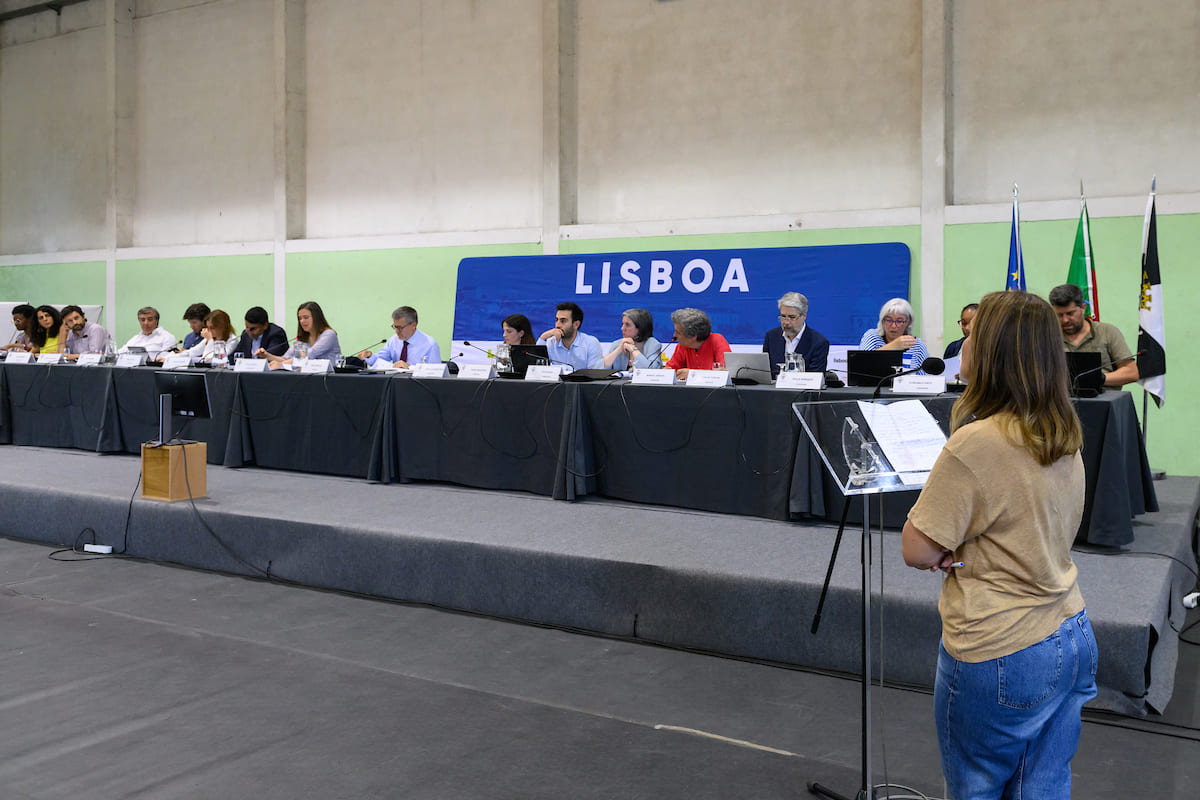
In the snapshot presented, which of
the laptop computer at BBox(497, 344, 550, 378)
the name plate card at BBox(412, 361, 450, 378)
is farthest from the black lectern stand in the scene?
the name plate card at BBox(412, 361, 450, 378)

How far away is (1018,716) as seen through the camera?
1.25 metres

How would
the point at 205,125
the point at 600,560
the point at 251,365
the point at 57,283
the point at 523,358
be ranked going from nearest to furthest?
1. the point at 600,560
2. the point at 523,358
3. the point at 251,365
4. the point at 205,125
5. the point at 57,283

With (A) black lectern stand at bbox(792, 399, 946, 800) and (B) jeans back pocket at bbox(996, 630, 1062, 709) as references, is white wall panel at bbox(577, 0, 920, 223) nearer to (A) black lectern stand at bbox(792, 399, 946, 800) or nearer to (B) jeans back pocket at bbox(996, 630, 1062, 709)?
(A) black lectern stand at bbox(792, 399, 946, 800)

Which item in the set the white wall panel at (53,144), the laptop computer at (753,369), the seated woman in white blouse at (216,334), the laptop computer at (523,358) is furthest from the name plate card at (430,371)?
the white wall panel at (53,144)

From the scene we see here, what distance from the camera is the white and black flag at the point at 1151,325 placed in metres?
4.46

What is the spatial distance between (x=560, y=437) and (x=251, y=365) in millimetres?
1857

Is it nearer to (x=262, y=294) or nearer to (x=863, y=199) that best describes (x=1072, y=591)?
(x=863, y=199)

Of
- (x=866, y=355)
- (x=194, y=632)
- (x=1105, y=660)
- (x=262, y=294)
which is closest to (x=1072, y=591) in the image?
(x=1105, y=660)

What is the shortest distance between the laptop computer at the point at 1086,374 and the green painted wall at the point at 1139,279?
2343 mm

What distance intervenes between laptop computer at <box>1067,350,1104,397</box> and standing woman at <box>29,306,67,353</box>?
611cm

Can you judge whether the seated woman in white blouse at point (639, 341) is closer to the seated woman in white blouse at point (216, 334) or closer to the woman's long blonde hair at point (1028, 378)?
the seated woman in white blouse at point (216, 334)

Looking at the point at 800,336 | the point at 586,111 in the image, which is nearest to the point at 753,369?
the point at 800,336

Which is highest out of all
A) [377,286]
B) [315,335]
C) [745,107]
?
[745,107]

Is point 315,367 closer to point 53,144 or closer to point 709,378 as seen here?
point 709,378
